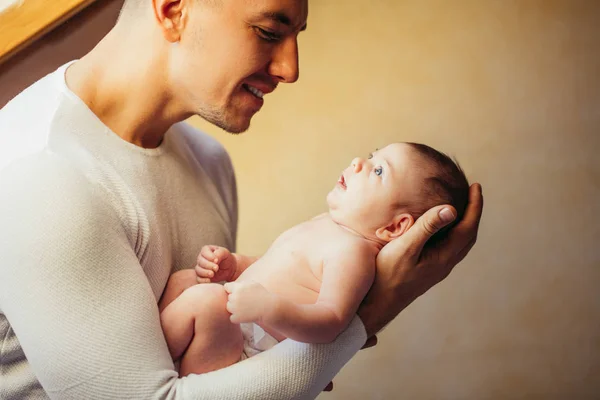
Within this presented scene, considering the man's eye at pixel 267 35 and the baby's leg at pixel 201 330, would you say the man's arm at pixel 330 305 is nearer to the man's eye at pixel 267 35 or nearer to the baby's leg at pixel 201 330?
the baby's leg at pixel 201 330

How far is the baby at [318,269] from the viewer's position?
79cm

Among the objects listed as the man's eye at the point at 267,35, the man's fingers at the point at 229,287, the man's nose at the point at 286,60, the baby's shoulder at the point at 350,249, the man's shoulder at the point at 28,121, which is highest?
the man's eye at the point at 267,35

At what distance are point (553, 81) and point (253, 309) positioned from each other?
1.11m

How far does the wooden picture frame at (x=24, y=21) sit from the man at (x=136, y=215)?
168 millimetres

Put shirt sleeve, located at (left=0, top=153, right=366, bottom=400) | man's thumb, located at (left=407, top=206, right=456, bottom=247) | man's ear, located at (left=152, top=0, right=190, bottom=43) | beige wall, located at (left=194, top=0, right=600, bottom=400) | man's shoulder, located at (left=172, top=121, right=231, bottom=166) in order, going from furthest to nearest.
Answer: beige wall, located at (left=194, top=0, right=600, bottom=400)
man's shoulder, located at (left=172, top=121, right=231, bottom=166)
man's ear, located at (left=152, top=0, right=190, bottom=43)
man's thumb, located at (left=407, top=206, right=456, bottom=247)
shirt sleeve, located at (left=0, top=153, right=366, bottom=400)

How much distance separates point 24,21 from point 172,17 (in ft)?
0.96

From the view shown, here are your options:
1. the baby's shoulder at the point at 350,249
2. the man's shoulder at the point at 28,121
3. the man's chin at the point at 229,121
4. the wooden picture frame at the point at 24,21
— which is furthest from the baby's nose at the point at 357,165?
the wooden picture frame at the point at 24,21

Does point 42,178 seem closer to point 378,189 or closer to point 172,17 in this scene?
point 172,17

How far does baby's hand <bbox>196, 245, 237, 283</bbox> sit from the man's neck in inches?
8.2

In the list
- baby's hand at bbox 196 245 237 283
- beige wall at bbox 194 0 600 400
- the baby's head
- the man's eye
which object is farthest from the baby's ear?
beige wall at bbox 194 0 600 400

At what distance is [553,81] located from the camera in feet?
4.88

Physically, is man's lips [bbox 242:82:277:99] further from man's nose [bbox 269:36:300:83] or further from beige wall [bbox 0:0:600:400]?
beige wall [bbox 0:0:600:400]

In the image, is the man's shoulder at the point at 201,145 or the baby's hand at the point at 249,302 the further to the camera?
the man's shoulder at the point at 201,145

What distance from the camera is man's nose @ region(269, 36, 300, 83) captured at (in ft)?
3.19
